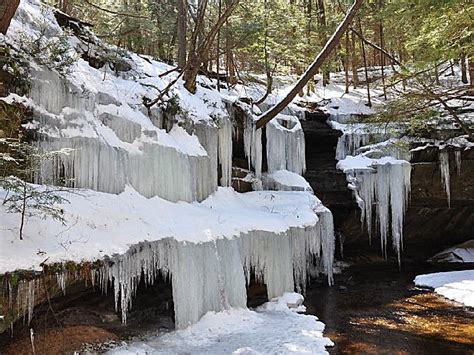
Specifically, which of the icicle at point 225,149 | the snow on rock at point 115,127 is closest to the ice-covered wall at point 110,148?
the snow on rock at point 115,127

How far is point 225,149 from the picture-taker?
36.7 feet

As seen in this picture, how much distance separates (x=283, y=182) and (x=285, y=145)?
1.50m

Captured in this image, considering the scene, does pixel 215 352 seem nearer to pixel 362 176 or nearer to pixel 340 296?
pixel 340 296

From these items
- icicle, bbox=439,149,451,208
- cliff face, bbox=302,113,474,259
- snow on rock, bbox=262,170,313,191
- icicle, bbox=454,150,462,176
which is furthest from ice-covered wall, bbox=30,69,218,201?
icicle, bbox=454,150,462,176

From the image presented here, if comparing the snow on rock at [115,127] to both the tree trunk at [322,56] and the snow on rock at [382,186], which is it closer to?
the tree trunk at [322,56]

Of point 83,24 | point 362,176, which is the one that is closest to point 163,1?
point 83,24

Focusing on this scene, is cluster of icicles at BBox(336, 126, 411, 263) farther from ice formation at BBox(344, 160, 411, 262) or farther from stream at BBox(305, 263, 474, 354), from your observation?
stream at BBox(305, 263, 474, 354)

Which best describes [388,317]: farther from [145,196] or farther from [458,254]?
[458,254]

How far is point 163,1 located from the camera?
17.0 meters

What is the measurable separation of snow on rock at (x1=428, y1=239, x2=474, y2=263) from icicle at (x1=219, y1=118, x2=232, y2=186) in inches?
401

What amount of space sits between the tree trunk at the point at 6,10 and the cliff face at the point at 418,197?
10308 mm

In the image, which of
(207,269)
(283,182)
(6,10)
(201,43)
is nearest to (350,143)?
(283,182)

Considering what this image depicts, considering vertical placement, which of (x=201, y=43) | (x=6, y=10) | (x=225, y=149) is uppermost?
(x=201, y=43)

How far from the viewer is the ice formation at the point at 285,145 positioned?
526 inches
